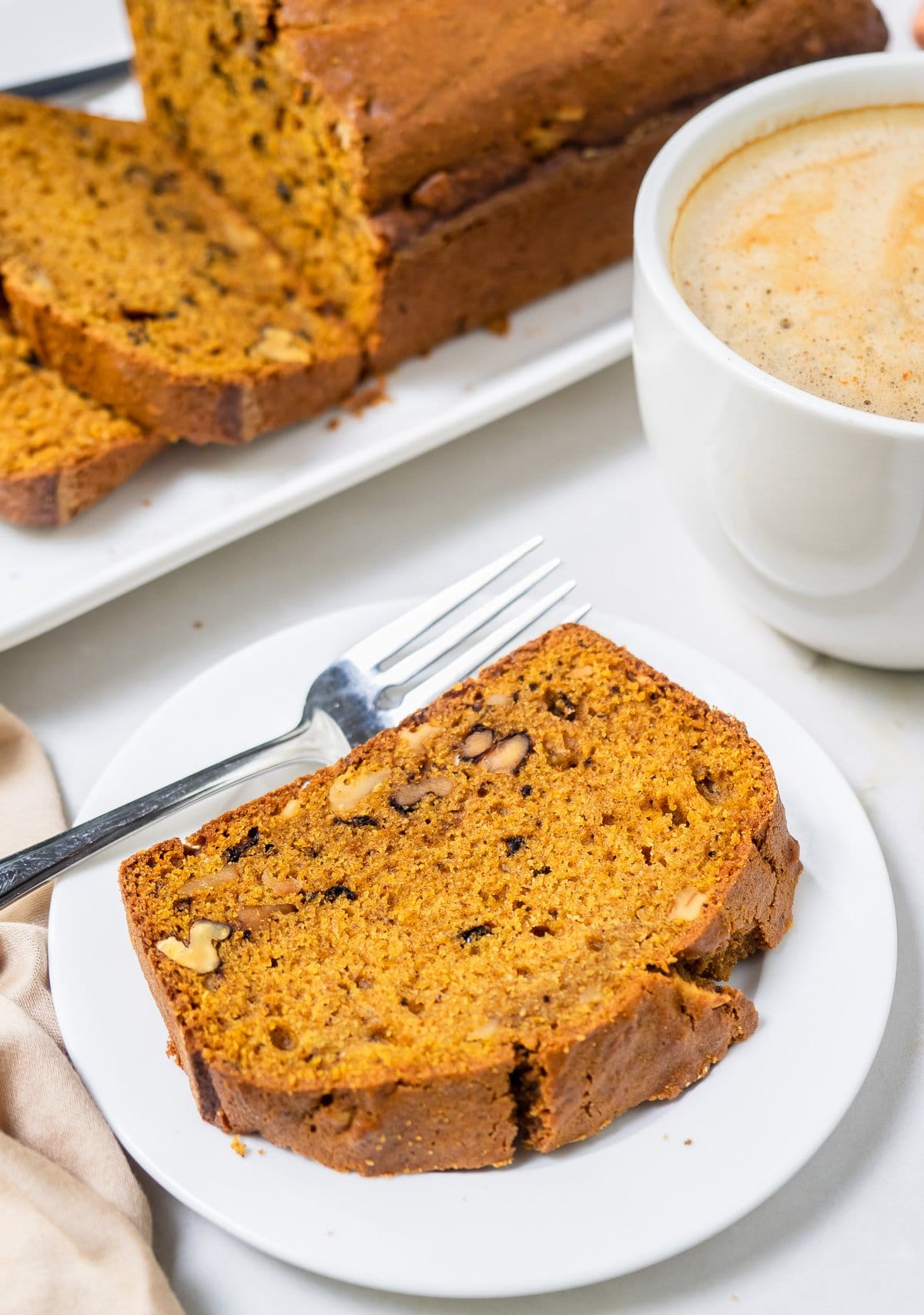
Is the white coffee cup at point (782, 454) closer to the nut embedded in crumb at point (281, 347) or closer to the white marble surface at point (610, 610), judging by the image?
the white marble surface at point (610, 610)

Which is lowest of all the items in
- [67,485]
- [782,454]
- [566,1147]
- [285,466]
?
[566,1147]

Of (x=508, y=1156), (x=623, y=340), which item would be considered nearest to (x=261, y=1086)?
(x=508, y=1156)

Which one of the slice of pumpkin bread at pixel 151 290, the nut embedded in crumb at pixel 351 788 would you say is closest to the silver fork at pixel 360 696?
the nut embedded in crumb at pixel 351 788

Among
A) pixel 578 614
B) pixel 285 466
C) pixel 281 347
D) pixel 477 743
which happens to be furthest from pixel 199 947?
pixel 281 347

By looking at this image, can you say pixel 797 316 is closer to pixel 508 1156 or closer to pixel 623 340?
pixel 623 340

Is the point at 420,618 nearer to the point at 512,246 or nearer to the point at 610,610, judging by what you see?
the point at 610,610

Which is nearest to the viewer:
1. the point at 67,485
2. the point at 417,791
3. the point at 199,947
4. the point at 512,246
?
the point at 199,947

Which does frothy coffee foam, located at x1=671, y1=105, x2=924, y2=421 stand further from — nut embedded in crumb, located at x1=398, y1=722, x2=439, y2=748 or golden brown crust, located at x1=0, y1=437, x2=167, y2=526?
golden brown crust, located at x1=0, y1=437, x2=167, y2=526
